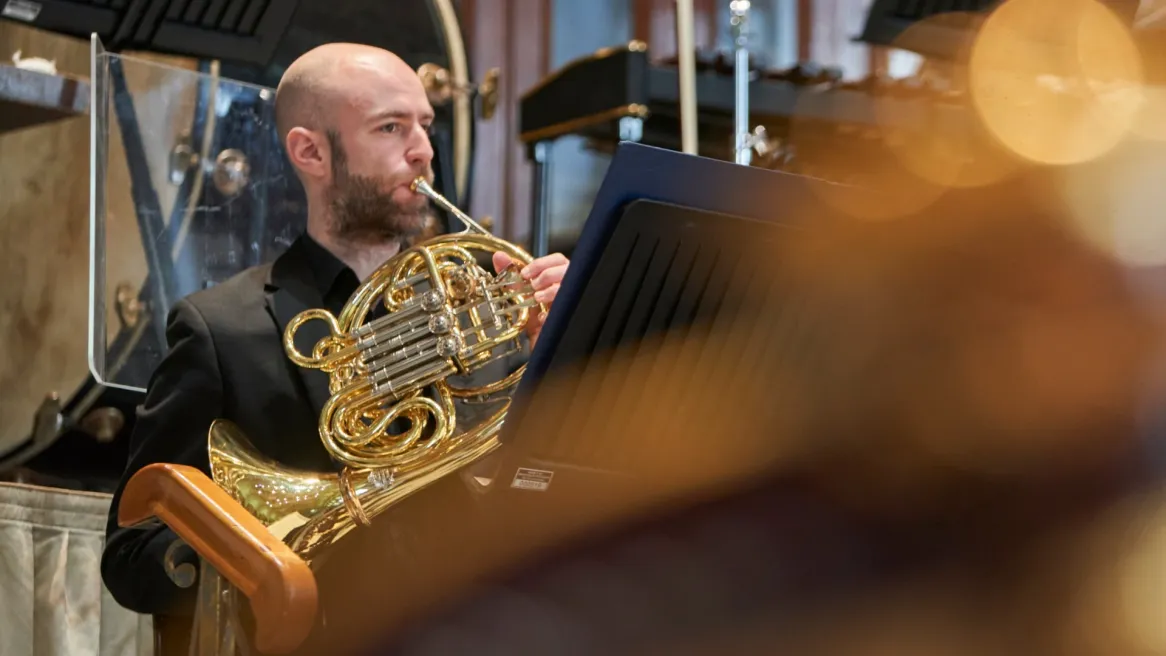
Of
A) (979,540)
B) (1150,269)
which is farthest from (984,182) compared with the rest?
(979,540)

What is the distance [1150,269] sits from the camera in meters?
1.24

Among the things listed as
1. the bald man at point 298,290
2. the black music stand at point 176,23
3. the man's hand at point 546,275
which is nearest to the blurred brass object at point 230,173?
the black music stand at point 176,23

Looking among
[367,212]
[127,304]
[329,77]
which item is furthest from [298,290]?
[127,304]

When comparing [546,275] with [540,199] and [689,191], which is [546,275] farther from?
[540,199]

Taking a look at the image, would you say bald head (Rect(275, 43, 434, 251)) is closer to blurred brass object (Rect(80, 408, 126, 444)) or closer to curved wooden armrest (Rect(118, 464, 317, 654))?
blurred brass object (Rect(80, 408, 126, 444))

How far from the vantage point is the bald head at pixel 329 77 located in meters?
2.26

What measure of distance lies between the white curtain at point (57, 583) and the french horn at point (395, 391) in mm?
861

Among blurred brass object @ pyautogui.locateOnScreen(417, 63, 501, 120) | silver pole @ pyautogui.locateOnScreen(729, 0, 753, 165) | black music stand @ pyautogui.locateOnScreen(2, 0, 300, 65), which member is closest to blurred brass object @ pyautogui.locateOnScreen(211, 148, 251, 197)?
black music stand @ pyautogui.locateOnScreen(2, 0, 300, 65)

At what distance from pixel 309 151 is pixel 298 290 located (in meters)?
0.30

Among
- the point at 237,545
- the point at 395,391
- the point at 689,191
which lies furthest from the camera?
the point at 395,391

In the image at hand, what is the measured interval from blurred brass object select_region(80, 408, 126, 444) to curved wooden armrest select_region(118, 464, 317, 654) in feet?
3.72

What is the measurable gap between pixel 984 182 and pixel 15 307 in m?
2.07

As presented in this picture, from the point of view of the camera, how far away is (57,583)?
8.39 ft

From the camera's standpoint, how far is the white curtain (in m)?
2.52
